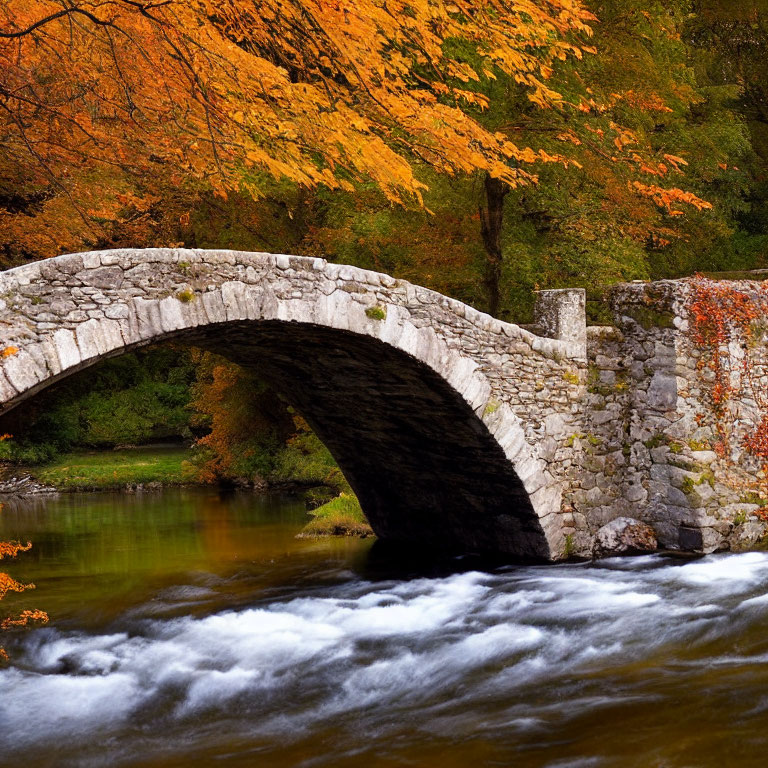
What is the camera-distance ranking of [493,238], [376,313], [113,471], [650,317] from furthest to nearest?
[113,471] < [493,238] < [650,317] < [376,313]

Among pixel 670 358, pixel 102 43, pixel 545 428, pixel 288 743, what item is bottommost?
pixel 288 743

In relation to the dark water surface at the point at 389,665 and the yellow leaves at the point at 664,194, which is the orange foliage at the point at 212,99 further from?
the dark water surface at the point at 389,665

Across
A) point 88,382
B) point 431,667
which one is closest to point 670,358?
point 431,667

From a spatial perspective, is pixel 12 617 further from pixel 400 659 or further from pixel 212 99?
pixel 212 99

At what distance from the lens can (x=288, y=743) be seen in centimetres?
530

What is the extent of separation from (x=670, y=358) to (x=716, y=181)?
10.8 m

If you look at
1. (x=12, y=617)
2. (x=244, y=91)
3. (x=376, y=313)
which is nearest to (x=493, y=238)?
(x=244, y=91)

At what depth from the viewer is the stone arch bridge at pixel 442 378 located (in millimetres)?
6574

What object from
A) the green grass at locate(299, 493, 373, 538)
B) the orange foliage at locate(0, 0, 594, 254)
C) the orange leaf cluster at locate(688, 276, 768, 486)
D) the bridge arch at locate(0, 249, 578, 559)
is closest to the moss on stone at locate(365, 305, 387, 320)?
the bridge arch at locate(0, 249, 578, 559)

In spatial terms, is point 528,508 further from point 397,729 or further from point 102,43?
point 102,43

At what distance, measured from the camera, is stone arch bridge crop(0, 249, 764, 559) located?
6574 mm

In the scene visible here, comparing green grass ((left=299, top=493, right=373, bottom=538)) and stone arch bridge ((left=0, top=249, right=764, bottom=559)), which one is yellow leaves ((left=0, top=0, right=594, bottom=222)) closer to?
stone arch bridge ((left=0, top=249, right=764, bottom=559))

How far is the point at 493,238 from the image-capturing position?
41.7 feet

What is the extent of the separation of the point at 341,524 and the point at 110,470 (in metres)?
9.58
